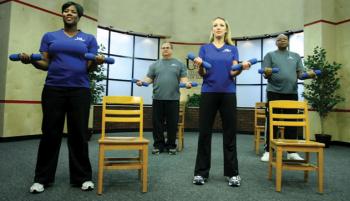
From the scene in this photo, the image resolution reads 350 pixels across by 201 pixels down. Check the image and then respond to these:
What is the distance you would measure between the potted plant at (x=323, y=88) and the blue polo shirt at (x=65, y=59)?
204 inches

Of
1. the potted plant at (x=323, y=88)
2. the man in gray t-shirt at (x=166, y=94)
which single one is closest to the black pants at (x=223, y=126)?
the man in gray t-shirt at (x=166, y=94)

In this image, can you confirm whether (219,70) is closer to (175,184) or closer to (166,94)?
(175,184)

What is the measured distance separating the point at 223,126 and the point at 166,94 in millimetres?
1763

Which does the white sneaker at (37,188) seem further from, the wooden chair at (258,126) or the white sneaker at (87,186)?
the wooden chair at (258,126)

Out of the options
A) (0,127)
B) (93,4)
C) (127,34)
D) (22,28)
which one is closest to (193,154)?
(0,127)

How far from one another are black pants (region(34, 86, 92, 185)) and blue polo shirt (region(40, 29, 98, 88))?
7cm

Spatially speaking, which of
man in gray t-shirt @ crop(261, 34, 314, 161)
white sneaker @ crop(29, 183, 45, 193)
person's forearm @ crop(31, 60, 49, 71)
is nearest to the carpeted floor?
white sneaker @ crop(29, 183, 45, 193)

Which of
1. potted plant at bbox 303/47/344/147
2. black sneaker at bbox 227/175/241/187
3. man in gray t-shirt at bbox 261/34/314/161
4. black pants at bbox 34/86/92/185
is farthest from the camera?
potted plant at bbox 303/47/344/147

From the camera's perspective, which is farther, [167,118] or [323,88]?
[323,88]

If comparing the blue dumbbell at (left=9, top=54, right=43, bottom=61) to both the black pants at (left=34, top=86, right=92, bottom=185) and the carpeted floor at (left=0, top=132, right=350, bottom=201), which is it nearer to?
the black pants at (left=34, top=86, right=92, bottom=185)

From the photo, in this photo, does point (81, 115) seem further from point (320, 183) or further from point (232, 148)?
point (320, 183)

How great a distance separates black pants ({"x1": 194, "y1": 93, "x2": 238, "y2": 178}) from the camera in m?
2.68

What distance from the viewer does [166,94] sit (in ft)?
14.2

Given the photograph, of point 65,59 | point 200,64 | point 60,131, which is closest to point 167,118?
point 200,64
